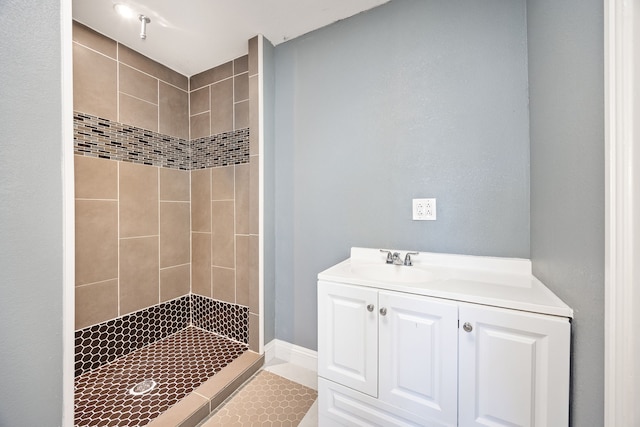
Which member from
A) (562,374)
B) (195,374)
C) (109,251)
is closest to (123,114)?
(109,251)

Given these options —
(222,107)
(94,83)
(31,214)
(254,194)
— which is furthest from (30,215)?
(222,107)

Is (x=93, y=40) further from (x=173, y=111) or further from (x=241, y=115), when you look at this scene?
(x=241, y=115)

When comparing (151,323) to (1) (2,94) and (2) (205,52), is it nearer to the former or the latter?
(1) (2,94)

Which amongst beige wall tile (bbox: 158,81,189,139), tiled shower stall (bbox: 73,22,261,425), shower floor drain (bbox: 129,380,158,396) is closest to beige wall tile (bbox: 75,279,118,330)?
tiled shower stall (bbox: 73,22,261,425)

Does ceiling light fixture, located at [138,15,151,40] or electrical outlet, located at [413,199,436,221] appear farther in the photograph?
ceiling light fixture, located at [138,15,151,40]

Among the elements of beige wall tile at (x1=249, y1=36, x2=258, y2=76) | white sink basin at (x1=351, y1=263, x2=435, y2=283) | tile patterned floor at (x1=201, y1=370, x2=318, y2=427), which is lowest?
tile patterned floor at (x1=201, y1=370, x2=318, y2=427)

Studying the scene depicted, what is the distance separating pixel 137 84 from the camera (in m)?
1.93

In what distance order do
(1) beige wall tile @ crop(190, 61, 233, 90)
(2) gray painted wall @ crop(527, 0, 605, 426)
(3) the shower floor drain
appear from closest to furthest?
(2) gray painted wall @ crop(527, 0, 605, 426) → (3) the shower floor drain → (1) beige wall tile @ crop(190, 61, 233, 90)

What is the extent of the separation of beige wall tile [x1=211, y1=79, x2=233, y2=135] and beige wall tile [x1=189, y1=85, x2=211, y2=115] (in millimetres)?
77

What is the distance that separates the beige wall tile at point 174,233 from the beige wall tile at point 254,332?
93cm

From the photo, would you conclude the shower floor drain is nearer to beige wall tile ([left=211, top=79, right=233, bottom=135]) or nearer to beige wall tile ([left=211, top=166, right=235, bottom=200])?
beige wall tile ([left=211, top=166, right=235, bottom=200])

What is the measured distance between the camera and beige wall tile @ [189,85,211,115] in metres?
2.22

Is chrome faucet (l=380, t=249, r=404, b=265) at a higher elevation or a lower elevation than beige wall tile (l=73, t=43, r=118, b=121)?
lower

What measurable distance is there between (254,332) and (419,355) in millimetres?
1259
